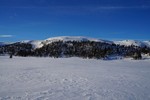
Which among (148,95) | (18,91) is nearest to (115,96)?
(148,95)

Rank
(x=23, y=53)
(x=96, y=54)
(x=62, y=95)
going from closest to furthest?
1. (x=62, y=95)
2. (x=96, y=54)
3. (x=23, y=53)

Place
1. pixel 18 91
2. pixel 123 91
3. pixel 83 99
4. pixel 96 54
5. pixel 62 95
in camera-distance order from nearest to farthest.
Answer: pixel 83 99 < pixel 62 95 < pixel 18 91 < pixel 123 91 < pixel 96 54

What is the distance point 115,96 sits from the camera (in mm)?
14430

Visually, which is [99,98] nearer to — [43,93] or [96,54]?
[43,93]

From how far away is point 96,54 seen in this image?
477 ft

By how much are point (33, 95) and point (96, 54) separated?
132 meters

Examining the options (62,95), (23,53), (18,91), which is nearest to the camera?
(62,95)

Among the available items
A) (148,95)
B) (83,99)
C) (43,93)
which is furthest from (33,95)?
(148,95)

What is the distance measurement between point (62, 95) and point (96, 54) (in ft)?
433

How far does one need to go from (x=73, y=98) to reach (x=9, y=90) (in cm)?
491

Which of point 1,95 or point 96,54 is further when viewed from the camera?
point 96,54

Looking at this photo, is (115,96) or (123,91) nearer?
(115,96)

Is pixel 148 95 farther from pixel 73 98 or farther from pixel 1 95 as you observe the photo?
pixel 1 95

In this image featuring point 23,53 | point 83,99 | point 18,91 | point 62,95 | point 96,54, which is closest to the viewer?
point 83,99
